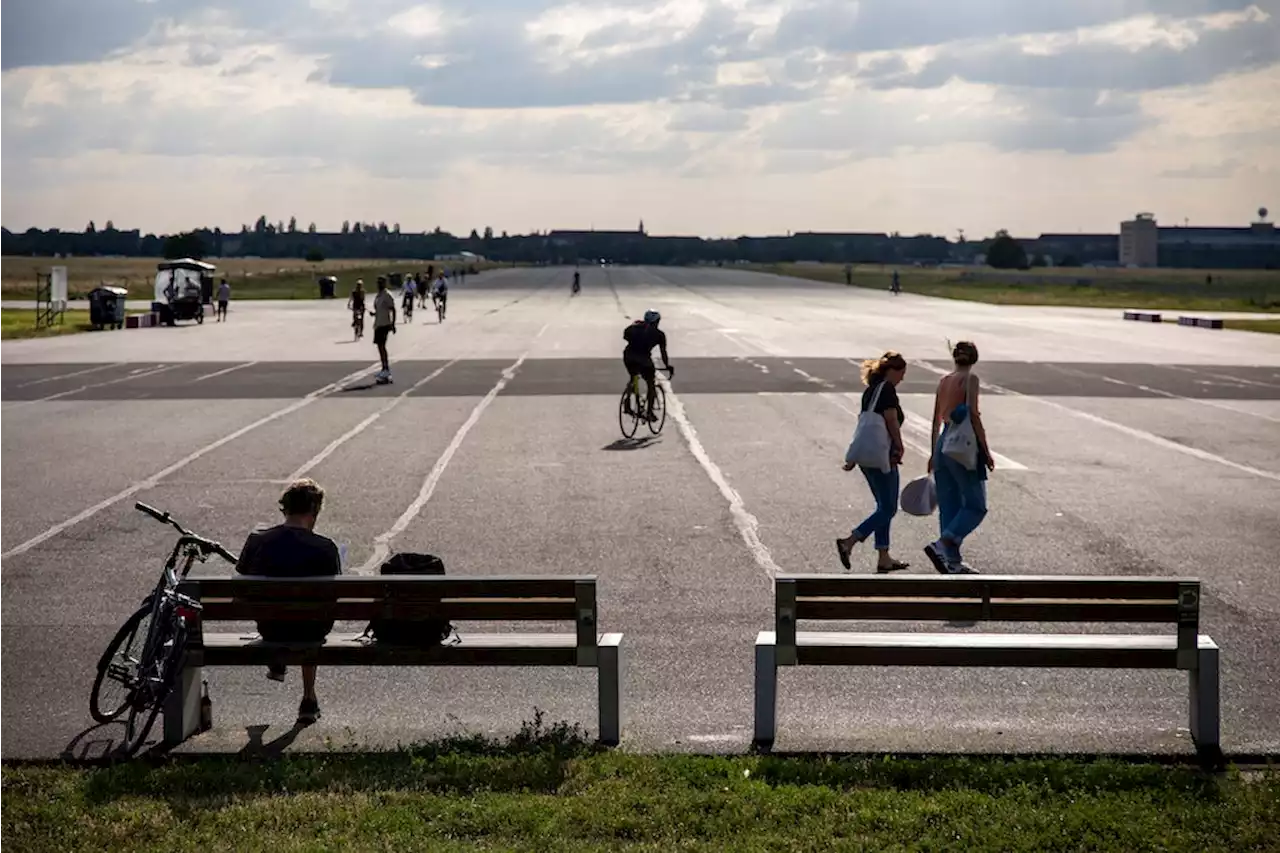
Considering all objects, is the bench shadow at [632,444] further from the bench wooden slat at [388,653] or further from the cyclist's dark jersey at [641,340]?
the bench wooden slat at [388,653]

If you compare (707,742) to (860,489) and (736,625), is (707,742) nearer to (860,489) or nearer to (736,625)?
(736,625)

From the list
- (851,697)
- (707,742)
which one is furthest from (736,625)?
→ (707,742)

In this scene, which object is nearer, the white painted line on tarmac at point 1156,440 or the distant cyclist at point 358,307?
the white painted line on tarmac at point 1156,440

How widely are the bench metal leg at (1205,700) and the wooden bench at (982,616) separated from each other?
0.04ft

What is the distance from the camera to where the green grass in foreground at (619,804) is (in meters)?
6.32

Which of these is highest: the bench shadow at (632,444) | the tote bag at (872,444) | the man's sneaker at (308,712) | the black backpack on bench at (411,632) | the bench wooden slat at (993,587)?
the tote bag at (872,444)

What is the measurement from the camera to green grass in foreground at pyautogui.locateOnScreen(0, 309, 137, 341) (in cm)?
4938

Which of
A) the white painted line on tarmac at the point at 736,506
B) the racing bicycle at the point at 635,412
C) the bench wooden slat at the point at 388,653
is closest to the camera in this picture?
the bench wooden slat at the point at 388,653

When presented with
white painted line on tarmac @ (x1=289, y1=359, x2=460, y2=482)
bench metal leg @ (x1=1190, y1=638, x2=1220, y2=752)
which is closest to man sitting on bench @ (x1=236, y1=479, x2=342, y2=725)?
bench metal leg @ (x1=1190, y1=638, x2=1220, y2=752)

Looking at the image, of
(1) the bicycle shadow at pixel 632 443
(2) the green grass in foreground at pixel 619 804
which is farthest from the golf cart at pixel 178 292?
(2) the green grass in foreground at pixel 619 804

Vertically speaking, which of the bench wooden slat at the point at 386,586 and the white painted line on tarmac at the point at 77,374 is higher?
the bench wooden slat at the point at 386,586

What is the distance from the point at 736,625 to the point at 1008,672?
6.31 feet

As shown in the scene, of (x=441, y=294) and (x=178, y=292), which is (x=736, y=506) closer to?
(x=178, y=292)

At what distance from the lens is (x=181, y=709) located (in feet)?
26.0
